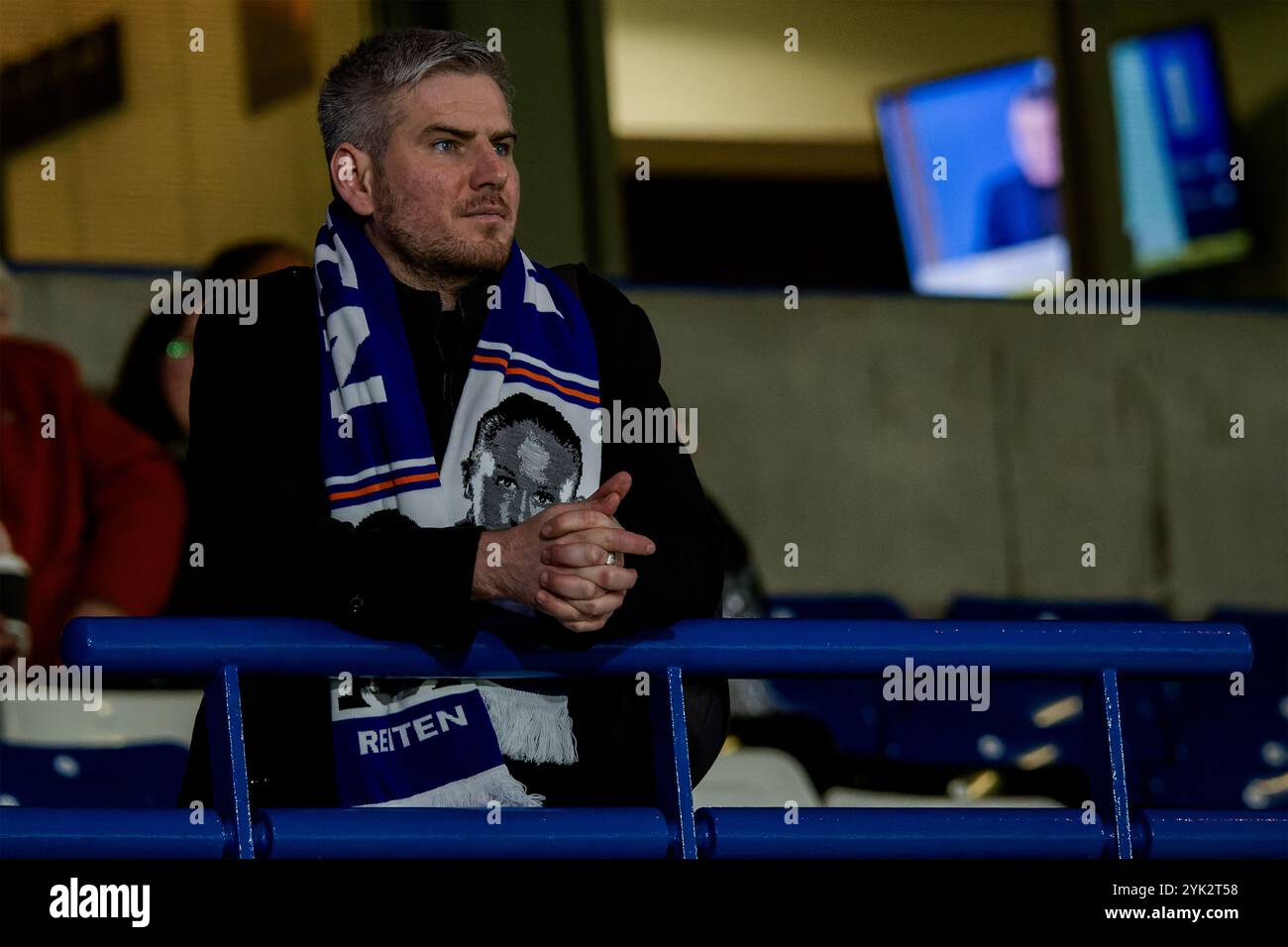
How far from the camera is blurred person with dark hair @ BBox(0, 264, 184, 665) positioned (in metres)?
4.46

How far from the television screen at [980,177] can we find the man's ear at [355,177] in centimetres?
547

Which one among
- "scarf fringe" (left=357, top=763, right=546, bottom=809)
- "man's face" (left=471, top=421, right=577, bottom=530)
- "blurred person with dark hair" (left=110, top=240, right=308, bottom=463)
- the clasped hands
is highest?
"blurred person with dark hair" (left=110, top=240, right=308, bottom=463)

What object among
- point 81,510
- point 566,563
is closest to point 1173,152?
point 81,510

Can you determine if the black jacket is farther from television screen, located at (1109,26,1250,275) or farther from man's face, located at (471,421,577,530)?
television screen, located at (1109,26,1250,275)

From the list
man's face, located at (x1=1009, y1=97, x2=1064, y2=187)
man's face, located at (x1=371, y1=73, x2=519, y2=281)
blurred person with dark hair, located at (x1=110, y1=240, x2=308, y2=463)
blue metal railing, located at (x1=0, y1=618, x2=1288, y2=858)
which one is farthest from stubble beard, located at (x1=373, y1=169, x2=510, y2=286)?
man's face, located at (x1=1009, y1=97, x2=1064, y2=187)

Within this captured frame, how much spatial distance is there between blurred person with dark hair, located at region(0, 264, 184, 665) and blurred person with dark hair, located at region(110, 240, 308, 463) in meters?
0.07

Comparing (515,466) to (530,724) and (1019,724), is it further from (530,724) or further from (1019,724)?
(1019,724)

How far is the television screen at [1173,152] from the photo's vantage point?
817 cm

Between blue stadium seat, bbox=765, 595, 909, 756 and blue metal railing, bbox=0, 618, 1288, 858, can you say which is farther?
blue stadium seat, bbox=765, 595, 909, 756

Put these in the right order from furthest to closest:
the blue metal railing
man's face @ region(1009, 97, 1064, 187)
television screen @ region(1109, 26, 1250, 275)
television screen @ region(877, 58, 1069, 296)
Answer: television screen @ region(1109, 26, 1250, 275)
man's face @ region(1009, 97, 1064, 187)
television screen @ region(877, 58, 1069, 296)
the blue metal railing

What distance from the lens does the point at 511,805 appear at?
7.37ft

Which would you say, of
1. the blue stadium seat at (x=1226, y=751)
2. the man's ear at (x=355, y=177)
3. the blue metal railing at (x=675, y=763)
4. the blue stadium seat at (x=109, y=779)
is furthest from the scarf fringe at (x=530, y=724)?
the blue stadium seat at (x=1226, y=751)

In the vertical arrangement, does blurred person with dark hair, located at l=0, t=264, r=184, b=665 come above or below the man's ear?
below

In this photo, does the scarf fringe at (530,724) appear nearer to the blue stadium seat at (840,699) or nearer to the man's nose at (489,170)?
the man's nose at (489,170)
